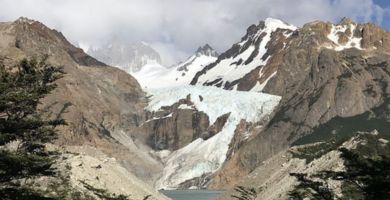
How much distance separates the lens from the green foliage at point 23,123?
3109 centimetres

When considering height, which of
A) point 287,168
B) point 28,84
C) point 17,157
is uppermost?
point 287,168

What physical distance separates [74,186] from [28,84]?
91.4 ft

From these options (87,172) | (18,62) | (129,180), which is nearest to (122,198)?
(18,62)

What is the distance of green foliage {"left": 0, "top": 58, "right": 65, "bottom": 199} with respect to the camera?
A: 31094 mm

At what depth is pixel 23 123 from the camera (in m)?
33.0

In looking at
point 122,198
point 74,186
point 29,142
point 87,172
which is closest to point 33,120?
point 29,142

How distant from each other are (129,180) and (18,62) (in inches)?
2020

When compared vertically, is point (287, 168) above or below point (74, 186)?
above

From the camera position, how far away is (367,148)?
228ft

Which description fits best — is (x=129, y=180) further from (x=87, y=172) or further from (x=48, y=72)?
(x=48, y=72)

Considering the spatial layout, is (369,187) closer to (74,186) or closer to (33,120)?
(33,120)

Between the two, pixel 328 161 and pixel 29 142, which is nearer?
pixel 29 142

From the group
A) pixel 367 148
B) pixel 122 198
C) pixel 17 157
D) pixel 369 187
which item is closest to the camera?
pixel 369 187

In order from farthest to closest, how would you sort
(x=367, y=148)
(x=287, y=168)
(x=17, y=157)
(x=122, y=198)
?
1. (x=287, y=168)
2. (x=367, y=148)
3. (x=122, y=198)
4. (x=17, y=157)
